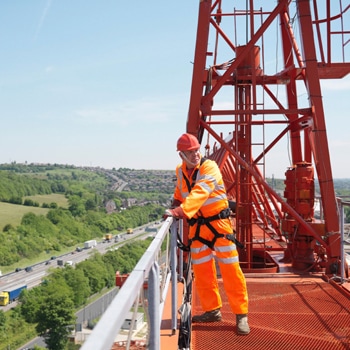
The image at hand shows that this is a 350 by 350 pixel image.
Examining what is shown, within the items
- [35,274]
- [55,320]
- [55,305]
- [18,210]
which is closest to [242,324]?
[55,320]

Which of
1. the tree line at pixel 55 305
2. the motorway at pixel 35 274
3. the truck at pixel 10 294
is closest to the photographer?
the tree line at pixel 55 305

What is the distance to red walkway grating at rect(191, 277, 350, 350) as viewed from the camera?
12.9ft

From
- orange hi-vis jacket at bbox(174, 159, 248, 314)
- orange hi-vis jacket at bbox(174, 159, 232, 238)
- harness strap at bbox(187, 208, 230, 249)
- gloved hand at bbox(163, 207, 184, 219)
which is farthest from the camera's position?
harness strap at bbox(187, 208, 230, 249)

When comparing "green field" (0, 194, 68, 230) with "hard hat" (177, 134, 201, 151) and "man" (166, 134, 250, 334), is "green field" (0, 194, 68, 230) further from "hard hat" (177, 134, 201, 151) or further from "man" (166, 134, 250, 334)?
"hard hat" (177, 134, 201, 151)

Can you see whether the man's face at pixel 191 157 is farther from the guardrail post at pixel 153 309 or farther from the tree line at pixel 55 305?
the tree line at pixel 55 305

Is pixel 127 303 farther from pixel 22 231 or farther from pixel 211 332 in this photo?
pixel 22 231

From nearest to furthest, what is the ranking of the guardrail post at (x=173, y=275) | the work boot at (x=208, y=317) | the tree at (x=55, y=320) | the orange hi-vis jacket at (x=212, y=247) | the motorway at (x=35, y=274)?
the guardrail post at (x=173, y=275) < the orange hi-vis jacket at (x=212, y=247) < the work boot at (x=208, y=317) < the tree at (x=55, y=320) < the motorway at (x=35, y=274)

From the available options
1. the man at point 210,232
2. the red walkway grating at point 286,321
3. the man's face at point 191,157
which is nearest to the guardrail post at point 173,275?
the man at point 210,232

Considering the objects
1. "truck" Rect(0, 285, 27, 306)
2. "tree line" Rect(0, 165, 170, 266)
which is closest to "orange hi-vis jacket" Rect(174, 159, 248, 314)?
"truck" Rect(0, 285, 27, 306)

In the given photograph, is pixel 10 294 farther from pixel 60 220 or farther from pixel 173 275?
pixel 173 275

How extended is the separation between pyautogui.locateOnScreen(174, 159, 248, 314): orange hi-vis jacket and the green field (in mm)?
107795

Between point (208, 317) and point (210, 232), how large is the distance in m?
0.96

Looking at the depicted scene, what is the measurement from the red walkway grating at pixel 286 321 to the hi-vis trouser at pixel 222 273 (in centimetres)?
31

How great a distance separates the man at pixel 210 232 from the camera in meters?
3.78
